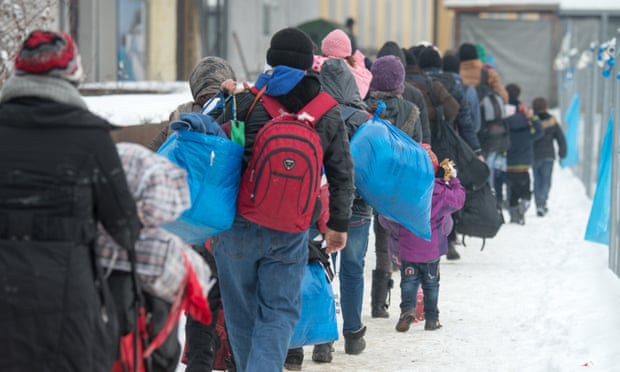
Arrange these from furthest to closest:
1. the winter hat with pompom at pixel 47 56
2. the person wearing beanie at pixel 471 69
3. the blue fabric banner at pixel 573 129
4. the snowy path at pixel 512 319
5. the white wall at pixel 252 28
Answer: the white wall at pixel 252 28, the blue fabric banner at pixel 573 129, the person wearing beanie at pixel 471 69, the snowy path at pixel 512 319, the winter hat with pompom at pixel 47 56

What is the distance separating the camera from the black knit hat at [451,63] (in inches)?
480

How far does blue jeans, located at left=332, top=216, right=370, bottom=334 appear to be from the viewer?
752cm

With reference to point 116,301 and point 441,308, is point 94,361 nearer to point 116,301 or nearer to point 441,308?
point 116,301

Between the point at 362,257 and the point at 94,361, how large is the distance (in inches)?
148

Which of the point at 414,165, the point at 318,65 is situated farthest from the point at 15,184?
the point at 318,65

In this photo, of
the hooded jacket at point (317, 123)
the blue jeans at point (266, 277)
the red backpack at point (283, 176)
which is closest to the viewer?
the red backpack at point (283, 176)

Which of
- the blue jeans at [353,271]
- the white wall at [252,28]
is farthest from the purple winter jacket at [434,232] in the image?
the white wall at [252,28]

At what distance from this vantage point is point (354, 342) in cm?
764

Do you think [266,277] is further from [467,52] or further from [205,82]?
[467,52]

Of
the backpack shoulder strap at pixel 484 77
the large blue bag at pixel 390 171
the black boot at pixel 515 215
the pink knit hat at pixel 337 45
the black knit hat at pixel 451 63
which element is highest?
the pink knit hat at pixel 337 45

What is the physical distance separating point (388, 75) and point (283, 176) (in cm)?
341

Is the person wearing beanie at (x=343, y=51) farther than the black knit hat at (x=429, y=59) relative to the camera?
No

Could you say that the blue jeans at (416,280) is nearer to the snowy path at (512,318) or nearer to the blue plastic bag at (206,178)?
the snowy path at (512,318)

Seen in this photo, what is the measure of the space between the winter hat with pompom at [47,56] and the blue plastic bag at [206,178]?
1.28 meters
